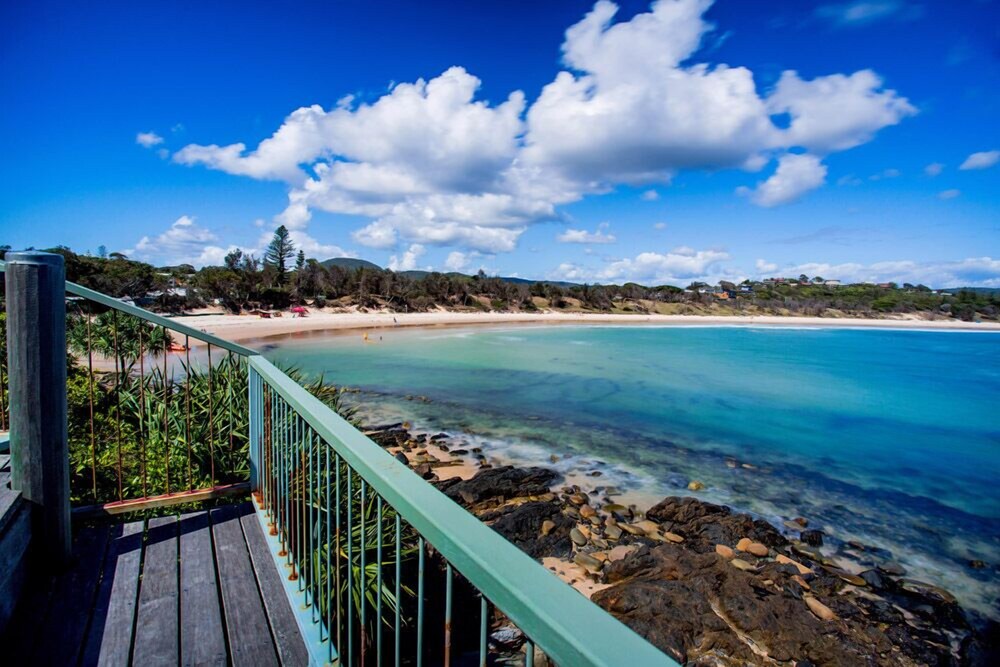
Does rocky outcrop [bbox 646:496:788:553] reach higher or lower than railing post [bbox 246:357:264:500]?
lower

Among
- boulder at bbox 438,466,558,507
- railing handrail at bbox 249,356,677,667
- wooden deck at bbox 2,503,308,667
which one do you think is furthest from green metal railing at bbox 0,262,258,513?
boulder at bbox 438,466,558,507

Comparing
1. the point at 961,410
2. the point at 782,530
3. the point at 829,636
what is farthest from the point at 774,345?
the point at 829,636

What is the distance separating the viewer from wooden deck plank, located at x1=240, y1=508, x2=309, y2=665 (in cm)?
220

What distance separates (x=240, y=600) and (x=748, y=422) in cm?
1663

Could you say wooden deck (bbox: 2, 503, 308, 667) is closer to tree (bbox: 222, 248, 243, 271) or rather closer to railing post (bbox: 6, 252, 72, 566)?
railing post (bbox: 6, 252, 72, 566)

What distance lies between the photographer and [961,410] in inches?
855

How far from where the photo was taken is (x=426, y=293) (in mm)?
53781

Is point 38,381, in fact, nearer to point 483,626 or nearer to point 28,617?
point 28,617

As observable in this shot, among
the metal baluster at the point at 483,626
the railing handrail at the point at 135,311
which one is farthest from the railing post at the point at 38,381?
the metal baluster at the point at 483,626

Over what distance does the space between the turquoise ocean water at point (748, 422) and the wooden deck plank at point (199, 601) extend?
307 inches

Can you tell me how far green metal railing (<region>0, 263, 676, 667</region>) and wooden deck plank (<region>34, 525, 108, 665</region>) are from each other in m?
0.37

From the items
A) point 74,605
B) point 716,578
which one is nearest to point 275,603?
point 74,605

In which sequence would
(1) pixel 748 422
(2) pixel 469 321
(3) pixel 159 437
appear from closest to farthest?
(3) pixel 159 437 → (1) pixel 748 422 → (2) pixel 469 321

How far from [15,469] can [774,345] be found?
48382 millimetres
